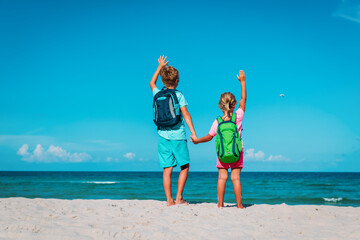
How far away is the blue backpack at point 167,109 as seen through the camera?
4.27 meters

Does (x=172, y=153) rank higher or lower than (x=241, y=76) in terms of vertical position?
lower

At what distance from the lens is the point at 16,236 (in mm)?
2695

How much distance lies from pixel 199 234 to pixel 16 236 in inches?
63.5

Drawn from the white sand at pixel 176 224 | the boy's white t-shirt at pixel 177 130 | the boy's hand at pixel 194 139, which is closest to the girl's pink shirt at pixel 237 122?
the boy's hand at pixel 194 139

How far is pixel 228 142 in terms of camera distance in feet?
13.6

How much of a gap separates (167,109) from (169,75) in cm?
56

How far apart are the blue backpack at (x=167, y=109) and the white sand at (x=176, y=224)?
1169mm

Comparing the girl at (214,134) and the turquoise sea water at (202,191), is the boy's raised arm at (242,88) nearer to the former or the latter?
the girl at (214,134)

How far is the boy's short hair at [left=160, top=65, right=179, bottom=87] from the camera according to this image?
178 inches

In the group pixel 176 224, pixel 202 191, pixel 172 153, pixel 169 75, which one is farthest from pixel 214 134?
pixel 202 191

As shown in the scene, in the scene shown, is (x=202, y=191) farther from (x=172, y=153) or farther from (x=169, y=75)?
(x=169, y=75)

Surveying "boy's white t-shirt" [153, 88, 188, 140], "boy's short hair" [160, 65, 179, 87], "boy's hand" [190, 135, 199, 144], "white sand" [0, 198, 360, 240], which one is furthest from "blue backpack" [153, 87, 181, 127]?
"white sand" [0, 198, 360, 240]

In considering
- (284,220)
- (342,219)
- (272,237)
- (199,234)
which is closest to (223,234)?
(199,234)

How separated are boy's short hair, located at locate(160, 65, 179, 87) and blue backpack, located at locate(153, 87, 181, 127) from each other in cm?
20
